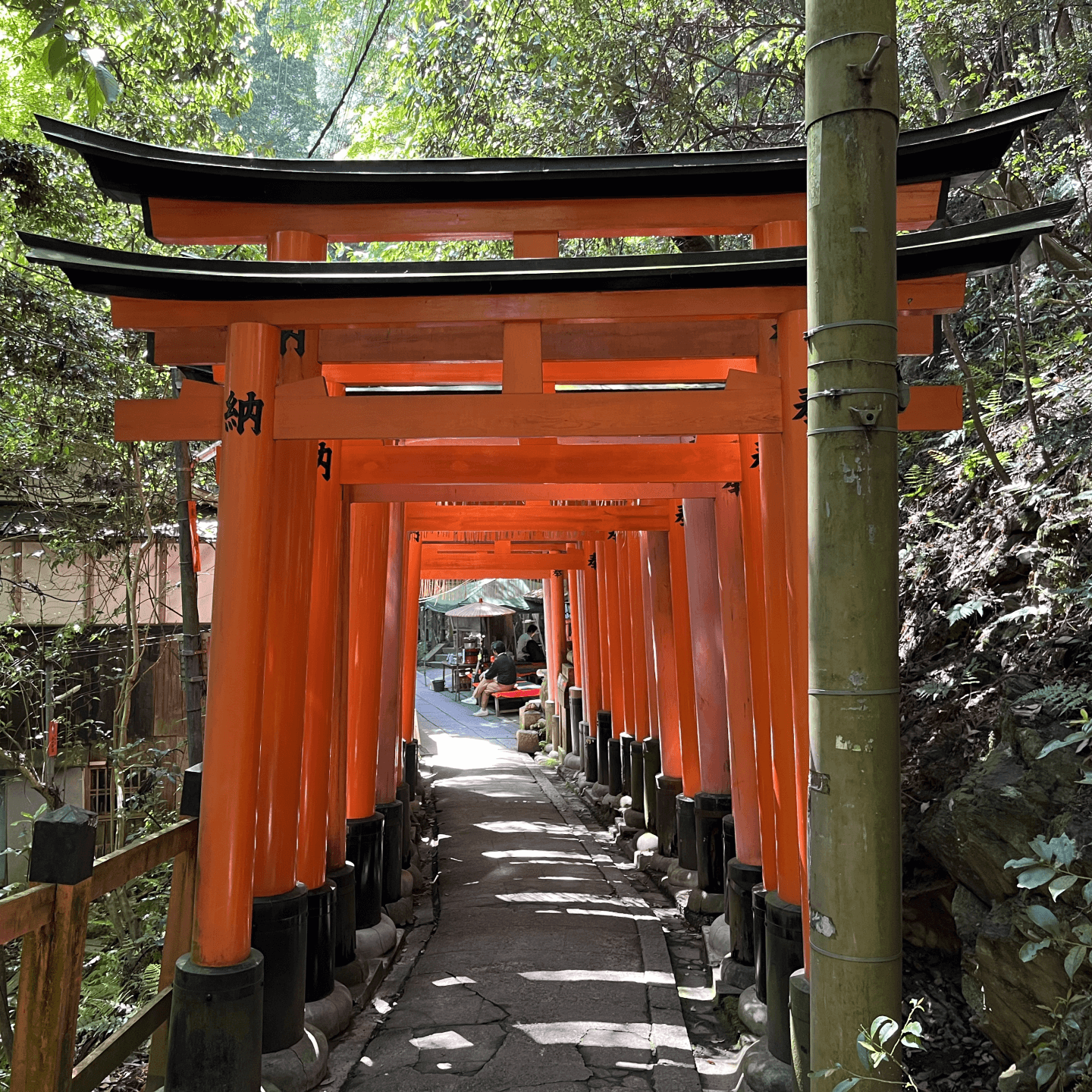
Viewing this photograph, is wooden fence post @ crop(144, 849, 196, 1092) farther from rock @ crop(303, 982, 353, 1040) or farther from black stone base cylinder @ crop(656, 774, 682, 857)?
black stone base cylinder @ crop(656, 774, 682, 857)

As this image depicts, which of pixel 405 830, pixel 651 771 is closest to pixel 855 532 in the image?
pixel 405 830

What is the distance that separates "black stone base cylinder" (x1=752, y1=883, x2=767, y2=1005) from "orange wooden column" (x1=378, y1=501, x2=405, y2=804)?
12.6 ft

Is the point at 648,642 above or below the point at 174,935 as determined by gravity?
above

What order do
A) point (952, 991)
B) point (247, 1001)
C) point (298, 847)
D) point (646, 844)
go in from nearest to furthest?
point (247, 1001) → point (952, 991) → point (298, 847) → point (646, 844)

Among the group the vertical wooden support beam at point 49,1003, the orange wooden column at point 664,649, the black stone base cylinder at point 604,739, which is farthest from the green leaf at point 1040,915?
the black stone base cylinder at point 604,739

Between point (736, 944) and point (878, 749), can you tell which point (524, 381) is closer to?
point (878, 749)

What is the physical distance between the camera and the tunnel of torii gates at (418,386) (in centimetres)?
419

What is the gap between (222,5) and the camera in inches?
255

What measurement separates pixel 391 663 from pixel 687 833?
3.21 metres

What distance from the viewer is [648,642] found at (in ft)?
36.7

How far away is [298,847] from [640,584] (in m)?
7.17

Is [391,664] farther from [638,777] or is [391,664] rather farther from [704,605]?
[638,777]

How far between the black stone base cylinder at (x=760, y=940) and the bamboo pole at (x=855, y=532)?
3342 mm

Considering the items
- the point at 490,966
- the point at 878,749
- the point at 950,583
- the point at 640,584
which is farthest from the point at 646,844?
the point at 878,749
